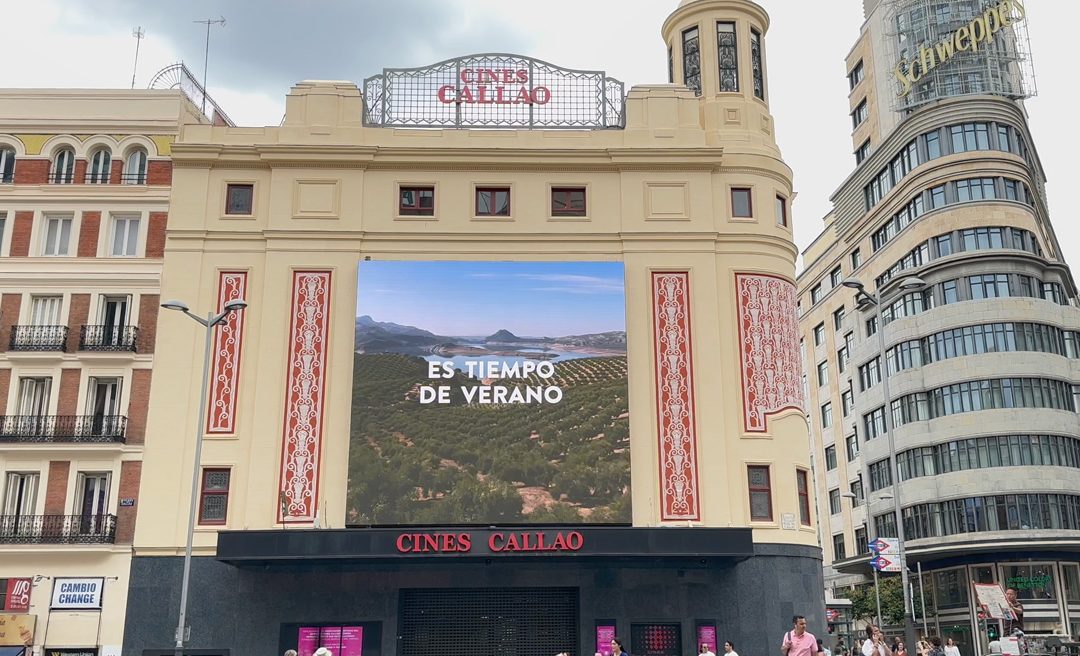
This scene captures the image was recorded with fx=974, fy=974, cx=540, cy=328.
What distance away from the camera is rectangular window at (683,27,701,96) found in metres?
39.0

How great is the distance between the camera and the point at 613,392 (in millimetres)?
33594

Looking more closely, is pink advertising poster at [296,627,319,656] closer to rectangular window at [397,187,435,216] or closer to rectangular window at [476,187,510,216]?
rectangular window at [397,187,435,216]

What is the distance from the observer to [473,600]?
107 feet

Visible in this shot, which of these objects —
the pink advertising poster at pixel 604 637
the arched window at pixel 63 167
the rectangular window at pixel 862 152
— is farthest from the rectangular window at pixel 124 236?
the rectangular window at pixel 862 152

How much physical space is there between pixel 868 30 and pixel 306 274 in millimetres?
54844

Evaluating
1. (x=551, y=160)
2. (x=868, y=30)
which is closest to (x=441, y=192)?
(x=551, y=160)

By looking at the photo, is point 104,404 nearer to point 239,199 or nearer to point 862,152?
point 239,199

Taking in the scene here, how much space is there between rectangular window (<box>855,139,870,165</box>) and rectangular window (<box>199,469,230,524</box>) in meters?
54.2

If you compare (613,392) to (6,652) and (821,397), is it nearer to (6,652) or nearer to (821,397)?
(6,652)

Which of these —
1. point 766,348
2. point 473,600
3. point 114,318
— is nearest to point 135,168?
point 114,318

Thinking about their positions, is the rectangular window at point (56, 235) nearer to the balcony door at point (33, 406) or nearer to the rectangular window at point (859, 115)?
the balcony door at point (33, 406)

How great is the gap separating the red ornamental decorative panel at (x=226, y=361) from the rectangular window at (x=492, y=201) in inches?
351

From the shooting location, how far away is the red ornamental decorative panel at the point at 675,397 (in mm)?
32906

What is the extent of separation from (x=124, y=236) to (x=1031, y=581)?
51.2 metres
